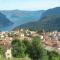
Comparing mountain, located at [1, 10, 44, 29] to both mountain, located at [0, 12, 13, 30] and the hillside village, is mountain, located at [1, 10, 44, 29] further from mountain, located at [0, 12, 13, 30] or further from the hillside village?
the hillside village

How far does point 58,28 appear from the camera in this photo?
39188mm

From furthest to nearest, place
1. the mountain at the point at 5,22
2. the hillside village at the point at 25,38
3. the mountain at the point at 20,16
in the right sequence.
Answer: the mountain at the point at 20,16, the mountain at the point at 5,22, the hillside village at the point at 25,38

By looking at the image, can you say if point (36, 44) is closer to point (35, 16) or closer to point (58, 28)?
point (58, 28)

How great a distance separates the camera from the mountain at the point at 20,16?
43.3 metres

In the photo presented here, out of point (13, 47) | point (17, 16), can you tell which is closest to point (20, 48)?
point (13, 47)

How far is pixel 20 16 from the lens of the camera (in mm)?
48094

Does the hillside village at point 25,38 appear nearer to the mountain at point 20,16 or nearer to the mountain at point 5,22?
the mountain at point 5,22

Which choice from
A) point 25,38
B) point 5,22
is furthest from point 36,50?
point 5,22

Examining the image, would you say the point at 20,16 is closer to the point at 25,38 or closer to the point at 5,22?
the point at 5,22

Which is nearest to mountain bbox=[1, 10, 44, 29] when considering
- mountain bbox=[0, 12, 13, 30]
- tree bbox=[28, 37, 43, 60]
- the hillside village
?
mountain bbox=[0, 12, 13, 30]

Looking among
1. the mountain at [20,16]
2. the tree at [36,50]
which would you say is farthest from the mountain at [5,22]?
the tree at [36,50]

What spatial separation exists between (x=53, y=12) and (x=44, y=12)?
1.80 meters

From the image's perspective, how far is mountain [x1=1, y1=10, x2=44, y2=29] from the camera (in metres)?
43.3

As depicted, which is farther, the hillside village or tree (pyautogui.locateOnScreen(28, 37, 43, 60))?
the hillside village
